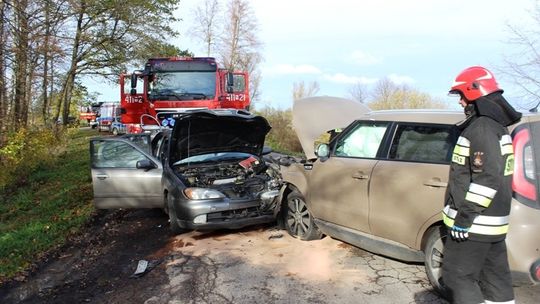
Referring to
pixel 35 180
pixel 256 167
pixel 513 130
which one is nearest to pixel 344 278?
pixel 513 130

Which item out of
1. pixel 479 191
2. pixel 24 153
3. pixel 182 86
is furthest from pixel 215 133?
pixel 24 153

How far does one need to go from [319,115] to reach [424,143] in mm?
2592

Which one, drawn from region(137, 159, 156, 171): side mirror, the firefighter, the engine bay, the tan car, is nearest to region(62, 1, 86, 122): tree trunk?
region(137, 159, 156, 171): side mirror

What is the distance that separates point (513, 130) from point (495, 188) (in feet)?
3.21

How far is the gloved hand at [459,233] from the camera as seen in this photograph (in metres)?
3.11

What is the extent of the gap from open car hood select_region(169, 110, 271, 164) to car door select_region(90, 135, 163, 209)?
2.30 ft

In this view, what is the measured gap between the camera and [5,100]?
1561 cm

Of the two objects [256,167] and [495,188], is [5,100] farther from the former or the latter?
[495,188]

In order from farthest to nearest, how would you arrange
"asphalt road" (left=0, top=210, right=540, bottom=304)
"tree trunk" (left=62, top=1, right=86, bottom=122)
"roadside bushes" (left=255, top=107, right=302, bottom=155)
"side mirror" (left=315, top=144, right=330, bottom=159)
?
1. "tree trunk" (left=62, top=1, right=86, bottom=122)
2. "roadside bushes" (left=255, top=107, right=302, bottom=155)
3. "side mirror" (left=315, top=144, right=330, bottom=159)
4. "asphalt road" (left=0, top=210, right=540, bottom=304)

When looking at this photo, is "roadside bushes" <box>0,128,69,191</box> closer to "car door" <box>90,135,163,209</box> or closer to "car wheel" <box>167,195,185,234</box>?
"car door" <box>90,135,163,209</box>

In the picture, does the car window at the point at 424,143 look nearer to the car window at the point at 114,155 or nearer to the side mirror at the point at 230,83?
the car window at the point at 114,155

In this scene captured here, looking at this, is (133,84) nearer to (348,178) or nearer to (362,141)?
(362,141)

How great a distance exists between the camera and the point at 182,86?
1412cm

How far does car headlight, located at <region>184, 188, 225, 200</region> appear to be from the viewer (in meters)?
6.63
